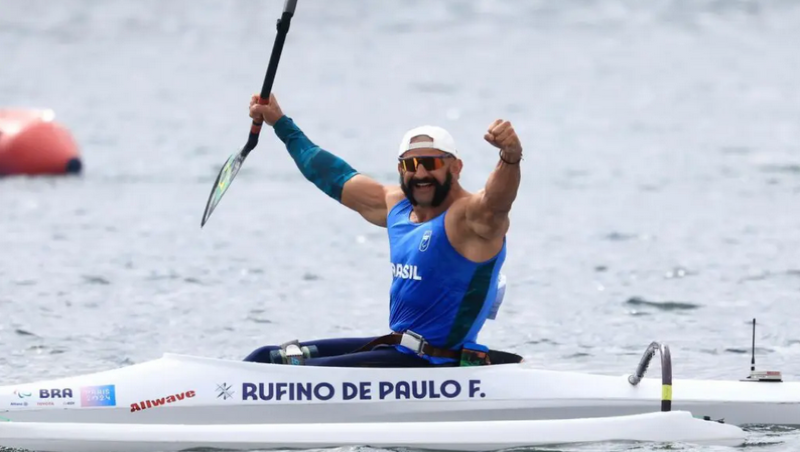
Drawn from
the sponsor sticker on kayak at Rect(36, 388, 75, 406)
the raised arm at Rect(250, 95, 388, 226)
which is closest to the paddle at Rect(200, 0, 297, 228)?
the raised arm at Rect(250, 95, 388, 226)

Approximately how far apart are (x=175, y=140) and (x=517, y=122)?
24.8 ft

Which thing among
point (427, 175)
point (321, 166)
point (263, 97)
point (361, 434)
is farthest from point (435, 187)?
point (263, 97)

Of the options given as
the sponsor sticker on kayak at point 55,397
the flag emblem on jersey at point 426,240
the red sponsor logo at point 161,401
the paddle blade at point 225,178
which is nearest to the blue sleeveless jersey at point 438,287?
the flag emblem on jersey at point 426,240

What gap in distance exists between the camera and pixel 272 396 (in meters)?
10.7

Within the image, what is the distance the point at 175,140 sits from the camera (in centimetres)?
3294

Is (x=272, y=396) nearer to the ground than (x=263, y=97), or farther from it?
nearer to the ground

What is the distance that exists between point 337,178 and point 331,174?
0.19 ft

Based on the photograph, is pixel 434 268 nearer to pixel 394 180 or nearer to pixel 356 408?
pixel 356 408

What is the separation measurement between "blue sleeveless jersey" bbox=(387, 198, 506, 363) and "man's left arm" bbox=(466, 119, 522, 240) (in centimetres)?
26

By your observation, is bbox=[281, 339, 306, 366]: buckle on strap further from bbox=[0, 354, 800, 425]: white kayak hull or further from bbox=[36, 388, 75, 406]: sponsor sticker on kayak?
bbox=[36, 388, 75, 406]: sponsor sticker on kayak

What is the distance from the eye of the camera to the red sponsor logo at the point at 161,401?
1068cm

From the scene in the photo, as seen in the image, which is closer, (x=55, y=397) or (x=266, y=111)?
(x=55, y=397)

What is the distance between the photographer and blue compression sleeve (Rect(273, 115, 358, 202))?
1181 cm

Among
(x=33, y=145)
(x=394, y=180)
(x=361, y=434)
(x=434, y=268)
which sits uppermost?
(x=33, y=145)
